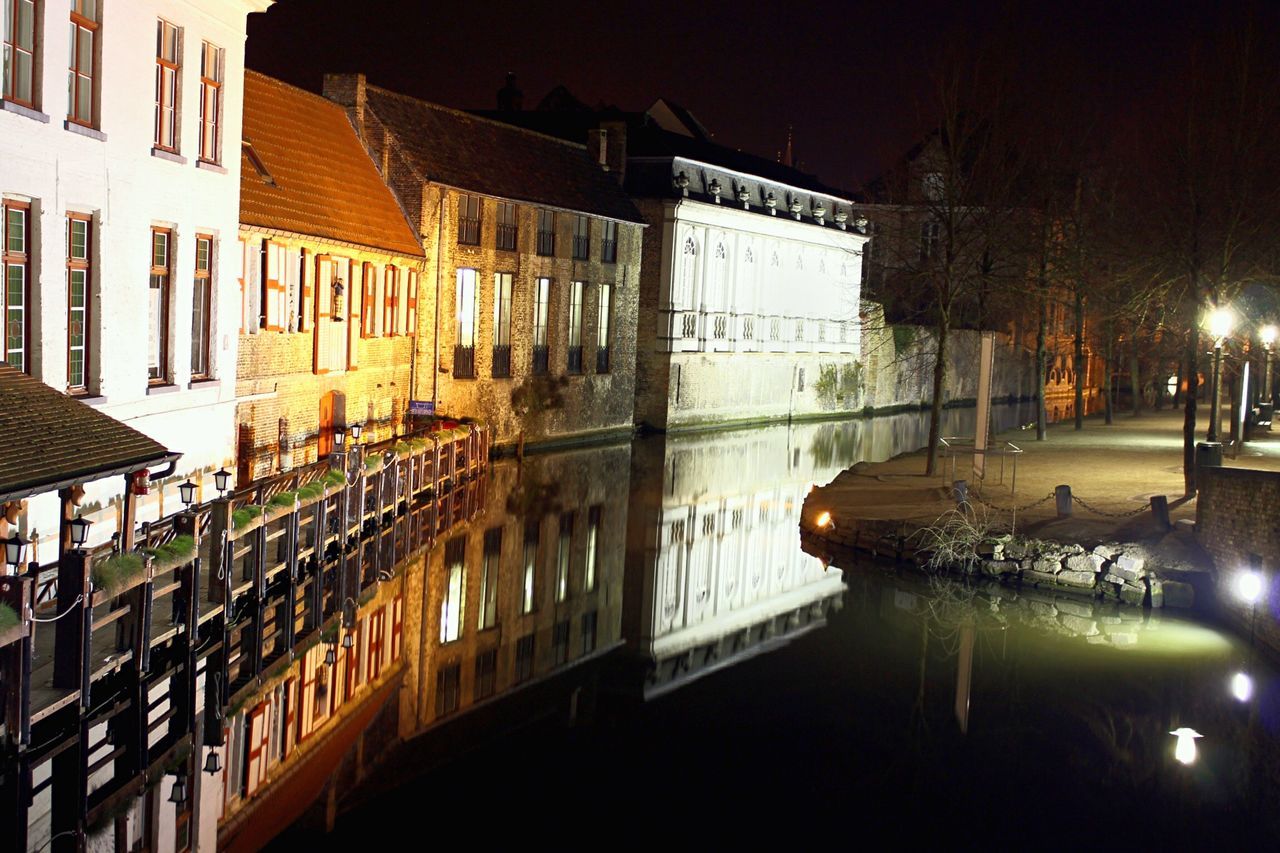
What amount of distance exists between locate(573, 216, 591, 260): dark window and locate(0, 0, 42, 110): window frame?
955 inches

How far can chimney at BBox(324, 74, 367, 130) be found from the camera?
3091cm

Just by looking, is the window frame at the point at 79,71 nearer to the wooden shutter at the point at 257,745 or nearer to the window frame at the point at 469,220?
the wooden shutter at the point at 257,745

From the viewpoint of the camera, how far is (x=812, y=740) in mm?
12531

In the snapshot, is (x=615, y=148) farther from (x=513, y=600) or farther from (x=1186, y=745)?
(x=1186, y=745)

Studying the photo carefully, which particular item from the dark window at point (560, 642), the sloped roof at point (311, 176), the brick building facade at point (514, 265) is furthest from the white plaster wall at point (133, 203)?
the brick building facade at point (514, 265)

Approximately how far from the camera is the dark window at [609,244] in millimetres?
40281

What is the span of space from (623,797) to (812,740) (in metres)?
2.35

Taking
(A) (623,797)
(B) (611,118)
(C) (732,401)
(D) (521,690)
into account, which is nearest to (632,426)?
(C) (732,401)

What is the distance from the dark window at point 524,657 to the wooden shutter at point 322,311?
9.71 m

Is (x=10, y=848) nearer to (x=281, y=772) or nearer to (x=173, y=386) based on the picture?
(x=281, y=772)

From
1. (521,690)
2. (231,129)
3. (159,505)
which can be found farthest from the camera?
(231,129)

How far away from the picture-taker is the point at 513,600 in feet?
57.3

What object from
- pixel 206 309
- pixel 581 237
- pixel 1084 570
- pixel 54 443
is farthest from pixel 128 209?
pixel 581 237

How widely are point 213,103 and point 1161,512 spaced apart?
1314 cm
